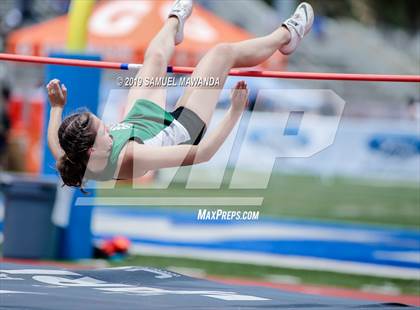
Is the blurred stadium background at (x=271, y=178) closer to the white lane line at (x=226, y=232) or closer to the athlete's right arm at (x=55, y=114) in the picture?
the white lane line at (x=226, y=232)

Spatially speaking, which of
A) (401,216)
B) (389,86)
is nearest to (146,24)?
(401,216)

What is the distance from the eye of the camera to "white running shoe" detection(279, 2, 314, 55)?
18.2 feet

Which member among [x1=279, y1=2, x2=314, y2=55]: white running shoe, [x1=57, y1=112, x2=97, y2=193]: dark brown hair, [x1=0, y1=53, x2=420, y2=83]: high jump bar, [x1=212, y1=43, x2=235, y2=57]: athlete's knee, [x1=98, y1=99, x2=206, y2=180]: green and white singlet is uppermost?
[x1=279, y1=2, x2=314, y2=55]: white running shoe

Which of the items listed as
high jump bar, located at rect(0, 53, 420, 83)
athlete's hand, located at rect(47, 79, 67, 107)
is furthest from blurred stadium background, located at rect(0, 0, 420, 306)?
athlete's hand, located at rect(47, 79, 67, 107)

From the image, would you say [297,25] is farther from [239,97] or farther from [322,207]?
[322,207]

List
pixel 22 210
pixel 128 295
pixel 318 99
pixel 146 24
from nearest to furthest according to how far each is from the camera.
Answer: pixel 128 295
pixel 22 210
pixel 146 24
pixel 318 99

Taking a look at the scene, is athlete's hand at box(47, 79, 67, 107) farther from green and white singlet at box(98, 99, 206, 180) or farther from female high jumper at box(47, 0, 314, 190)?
green and white singlet at box(98, 99, 206, 180)

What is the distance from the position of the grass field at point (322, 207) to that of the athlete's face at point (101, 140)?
321 cm

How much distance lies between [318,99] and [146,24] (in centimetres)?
668

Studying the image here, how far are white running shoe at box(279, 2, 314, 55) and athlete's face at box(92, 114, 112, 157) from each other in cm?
120

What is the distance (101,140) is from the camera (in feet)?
16.1

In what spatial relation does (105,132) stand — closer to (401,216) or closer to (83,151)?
(83,151)

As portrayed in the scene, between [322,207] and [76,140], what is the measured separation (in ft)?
27.8

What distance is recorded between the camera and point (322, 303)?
4984 millimetres
